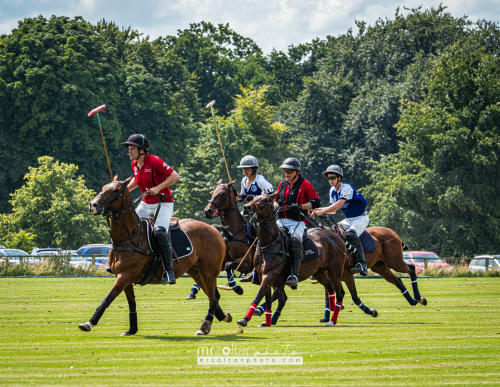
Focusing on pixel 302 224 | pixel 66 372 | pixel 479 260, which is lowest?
pixel 479 260

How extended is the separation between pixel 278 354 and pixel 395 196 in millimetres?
35464

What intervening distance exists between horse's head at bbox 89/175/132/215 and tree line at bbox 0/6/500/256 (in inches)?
1186

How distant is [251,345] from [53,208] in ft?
101

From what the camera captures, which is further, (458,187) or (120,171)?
(120,171)

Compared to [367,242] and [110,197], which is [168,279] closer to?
[110,197]

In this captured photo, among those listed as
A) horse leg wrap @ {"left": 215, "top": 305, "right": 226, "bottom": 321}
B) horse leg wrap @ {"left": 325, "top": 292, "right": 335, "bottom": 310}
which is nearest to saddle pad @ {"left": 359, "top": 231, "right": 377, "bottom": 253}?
horse leg wrap @ {"left": 325, "top": 292, "right": 335, "bottom": 310}

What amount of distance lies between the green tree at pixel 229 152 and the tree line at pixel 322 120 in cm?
11

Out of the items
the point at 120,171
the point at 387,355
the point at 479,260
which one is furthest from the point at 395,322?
the point at 120,171

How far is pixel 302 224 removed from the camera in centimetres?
1120

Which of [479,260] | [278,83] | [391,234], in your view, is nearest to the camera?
[391,234]

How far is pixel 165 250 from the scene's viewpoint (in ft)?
29.7

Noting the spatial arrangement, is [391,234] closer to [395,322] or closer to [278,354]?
[395,322]

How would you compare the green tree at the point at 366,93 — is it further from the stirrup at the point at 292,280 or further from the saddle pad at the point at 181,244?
the saddle pad at the point at 181,244

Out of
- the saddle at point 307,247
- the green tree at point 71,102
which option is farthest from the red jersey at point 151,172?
the green tree at point 71,102
